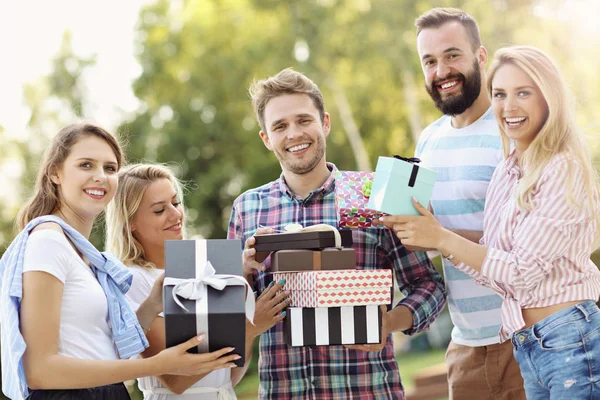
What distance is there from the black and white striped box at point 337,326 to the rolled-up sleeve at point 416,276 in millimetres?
552

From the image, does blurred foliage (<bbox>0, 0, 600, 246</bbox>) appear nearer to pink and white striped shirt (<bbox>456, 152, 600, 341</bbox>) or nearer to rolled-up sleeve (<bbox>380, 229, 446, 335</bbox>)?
A: rolled-up sleeve (<bbox>380, 229, 446, 335</bbox>)

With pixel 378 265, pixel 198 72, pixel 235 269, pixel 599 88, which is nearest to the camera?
pixel 235 269

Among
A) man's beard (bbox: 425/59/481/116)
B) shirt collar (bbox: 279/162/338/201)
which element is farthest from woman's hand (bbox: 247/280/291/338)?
man's beard (bbox: 425/59/481/116)

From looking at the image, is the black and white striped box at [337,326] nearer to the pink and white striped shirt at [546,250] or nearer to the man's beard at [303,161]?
the pink and white striped shirt at [546,250]

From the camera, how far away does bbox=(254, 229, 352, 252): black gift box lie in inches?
123

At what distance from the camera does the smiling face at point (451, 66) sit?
13.0ft

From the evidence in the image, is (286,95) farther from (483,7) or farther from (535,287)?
(483,7)

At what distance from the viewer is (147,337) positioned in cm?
337

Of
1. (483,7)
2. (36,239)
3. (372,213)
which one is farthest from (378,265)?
(483,7)

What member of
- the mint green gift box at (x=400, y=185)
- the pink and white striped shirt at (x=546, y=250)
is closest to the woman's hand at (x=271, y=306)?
the mint green gift box at (x=400, y=185)

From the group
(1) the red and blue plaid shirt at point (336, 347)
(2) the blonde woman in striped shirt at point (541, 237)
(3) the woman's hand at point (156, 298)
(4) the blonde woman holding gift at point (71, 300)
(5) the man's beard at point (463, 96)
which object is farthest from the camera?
(5) the man's beard at point (463, 96)

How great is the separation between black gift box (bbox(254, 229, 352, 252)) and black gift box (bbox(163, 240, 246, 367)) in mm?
282

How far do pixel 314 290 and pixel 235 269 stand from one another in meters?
0.34

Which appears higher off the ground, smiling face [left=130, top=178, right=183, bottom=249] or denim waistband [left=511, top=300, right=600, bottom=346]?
smiling face [left=130, top=178, right=183, bottom=249]
